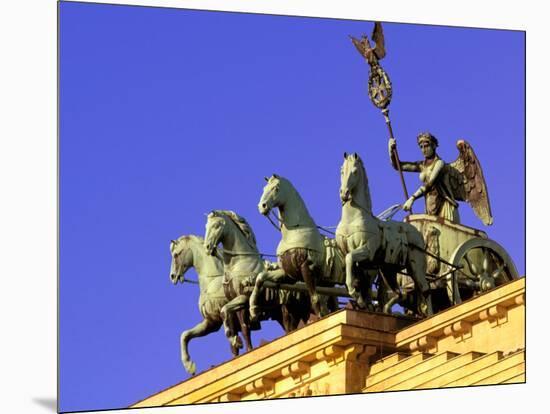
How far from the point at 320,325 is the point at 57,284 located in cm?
470

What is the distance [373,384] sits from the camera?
1993 inches

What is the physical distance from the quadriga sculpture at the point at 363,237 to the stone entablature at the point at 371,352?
Answer: 514 millimetres

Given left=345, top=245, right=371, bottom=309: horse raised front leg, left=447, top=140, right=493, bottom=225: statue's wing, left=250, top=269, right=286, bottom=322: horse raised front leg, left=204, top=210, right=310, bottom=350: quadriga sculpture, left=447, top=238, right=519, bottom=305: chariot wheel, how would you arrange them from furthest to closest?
left=447, top=140, right=493, bottom=225: statue's wing
left=447, top=238, right=519, bottom=305: chariot wheel
left=204, top=210, right=310, bottom=350: quadriga sculpture
left=250, top=269, right=286, bottom=322: horse raised front leg
left=345, top=245, right=371, bottom=309: horse raised front leg

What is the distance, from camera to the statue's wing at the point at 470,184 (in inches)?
2098

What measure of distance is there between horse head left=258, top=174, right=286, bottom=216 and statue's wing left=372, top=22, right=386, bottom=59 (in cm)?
191

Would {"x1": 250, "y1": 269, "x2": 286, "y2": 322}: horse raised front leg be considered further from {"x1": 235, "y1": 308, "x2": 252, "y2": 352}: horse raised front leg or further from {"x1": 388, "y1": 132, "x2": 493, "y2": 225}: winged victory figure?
{"x1": 388, "y1": 132, "x2": 493, "y2": 225}: winged victory figure

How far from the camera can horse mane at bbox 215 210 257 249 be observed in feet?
173

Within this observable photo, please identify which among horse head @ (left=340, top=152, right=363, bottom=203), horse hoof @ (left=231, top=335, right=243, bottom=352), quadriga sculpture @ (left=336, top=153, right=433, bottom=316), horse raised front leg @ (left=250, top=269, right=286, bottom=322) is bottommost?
horse hoof @ (left=231, top=335, right=243, bottom=352)

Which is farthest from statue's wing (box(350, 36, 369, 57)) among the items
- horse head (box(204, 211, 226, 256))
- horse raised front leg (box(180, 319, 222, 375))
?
horse raised front leg (box(180, 319, 222, 375))

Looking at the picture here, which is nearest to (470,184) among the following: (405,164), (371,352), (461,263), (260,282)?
(405,164)

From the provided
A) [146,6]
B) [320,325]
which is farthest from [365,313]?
[146,6]

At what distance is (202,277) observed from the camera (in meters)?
53.2

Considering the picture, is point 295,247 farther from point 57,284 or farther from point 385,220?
point 57,284

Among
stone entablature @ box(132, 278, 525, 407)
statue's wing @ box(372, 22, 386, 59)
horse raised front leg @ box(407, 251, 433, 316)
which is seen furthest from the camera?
statue's wing @ box(372, 22, 386, 59)
